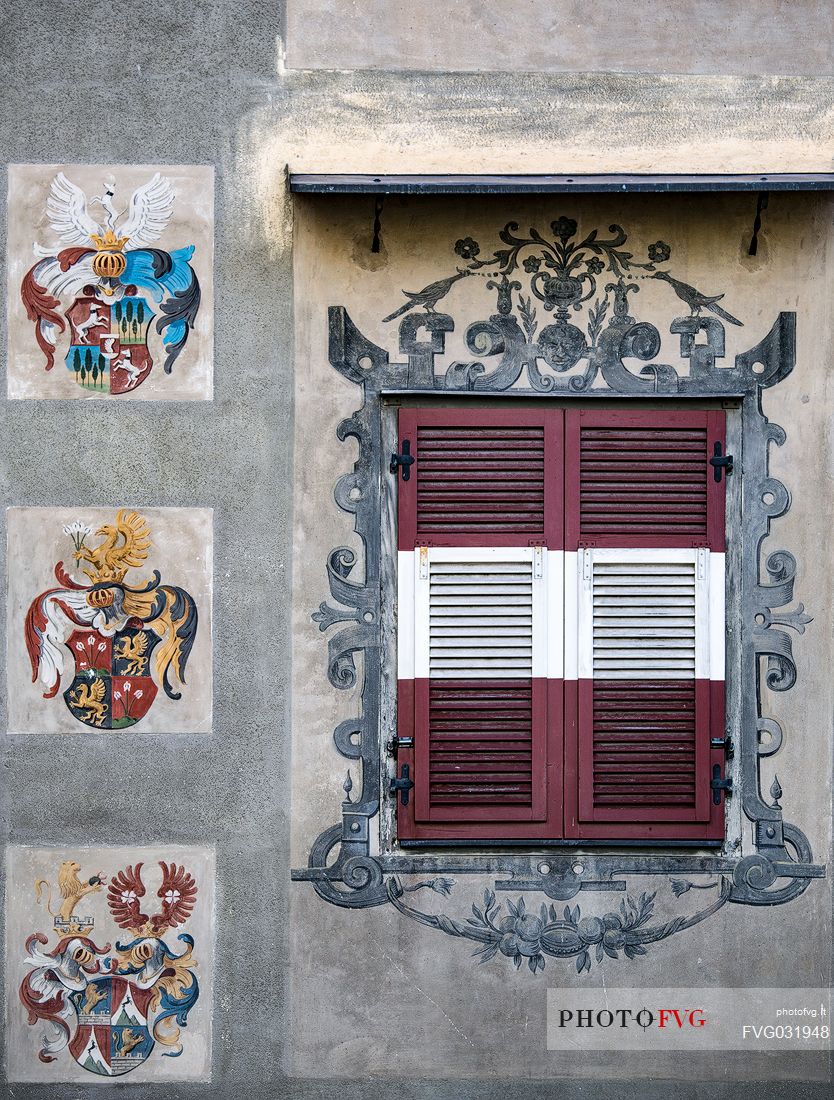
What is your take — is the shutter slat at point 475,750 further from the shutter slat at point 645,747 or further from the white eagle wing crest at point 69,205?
the white eagle wing crest at point 69,205

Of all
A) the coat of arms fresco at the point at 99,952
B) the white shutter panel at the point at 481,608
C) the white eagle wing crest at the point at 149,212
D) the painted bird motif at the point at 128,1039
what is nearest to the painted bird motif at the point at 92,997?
the coat of arms fresco at the point at 99,952

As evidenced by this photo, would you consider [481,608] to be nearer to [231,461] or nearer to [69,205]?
[231,461]


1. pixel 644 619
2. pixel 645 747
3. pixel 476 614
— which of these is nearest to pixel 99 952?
pixel 476 614

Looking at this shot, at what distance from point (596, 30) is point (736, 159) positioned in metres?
0.80

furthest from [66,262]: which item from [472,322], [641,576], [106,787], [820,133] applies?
[820,133]

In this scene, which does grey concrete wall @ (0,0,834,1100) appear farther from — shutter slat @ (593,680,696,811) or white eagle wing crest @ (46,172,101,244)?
shutter slat @ (593,680,696,811)

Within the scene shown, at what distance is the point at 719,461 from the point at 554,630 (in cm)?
99

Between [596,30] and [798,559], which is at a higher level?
[596,30]

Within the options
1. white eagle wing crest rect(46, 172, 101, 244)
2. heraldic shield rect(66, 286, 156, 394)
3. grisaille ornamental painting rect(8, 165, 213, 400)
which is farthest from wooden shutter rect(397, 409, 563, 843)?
white eagle wing crest rect(46, 172, 101, 244)

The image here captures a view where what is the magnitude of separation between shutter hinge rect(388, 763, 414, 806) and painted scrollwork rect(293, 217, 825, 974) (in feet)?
0.23

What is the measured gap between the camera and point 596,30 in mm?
5043

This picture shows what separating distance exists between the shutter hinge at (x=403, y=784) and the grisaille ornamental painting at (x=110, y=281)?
1776mm

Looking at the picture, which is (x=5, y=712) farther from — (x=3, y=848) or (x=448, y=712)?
(x=448, y=712)

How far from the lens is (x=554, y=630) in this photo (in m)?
5.07
